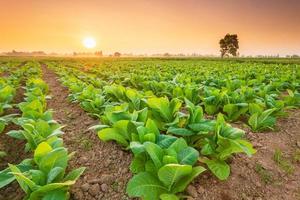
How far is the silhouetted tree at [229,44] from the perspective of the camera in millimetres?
86000

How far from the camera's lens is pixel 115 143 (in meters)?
3.62

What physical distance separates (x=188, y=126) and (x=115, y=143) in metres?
0.95

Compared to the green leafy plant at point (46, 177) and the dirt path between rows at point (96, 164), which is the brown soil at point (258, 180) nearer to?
the dirt path between rows at point (96, 164)

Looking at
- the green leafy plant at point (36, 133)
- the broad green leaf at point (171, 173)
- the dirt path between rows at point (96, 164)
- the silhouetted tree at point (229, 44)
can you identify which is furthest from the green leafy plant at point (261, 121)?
the silhouetted tree at point (229, 44)

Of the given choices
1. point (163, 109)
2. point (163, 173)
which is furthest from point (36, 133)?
point (163, 173)

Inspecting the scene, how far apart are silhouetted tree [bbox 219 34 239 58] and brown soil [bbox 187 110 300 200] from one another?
86.4m

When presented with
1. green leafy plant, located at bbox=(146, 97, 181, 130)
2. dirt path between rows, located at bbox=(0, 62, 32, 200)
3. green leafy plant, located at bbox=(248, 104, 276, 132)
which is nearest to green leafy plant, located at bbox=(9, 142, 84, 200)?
dirt path between rows, located at bbox=(0, 62, 32, 200)

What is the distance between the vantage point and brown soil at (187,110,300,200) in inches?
106

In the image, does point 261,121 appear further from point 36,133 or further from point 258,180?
point 36,133

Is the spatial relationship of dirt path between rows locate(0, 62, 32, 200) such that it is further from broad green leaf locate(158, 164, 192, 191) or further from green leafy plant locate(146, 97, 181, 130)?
green leafy plant locate(146, 97, 181, 130)

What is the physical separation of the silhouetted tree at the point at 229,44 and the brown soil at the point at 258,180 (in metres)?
86.4

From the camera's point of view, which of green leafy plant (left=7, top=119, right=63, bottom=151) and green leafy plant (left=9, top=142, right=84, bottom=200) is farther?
green leafy plant (left=7, top=119, right=63, bottom=151)

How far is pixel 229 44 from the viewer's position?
86688mm

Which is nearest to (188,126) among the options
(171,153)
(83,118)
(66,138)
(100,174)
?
(171,153)
